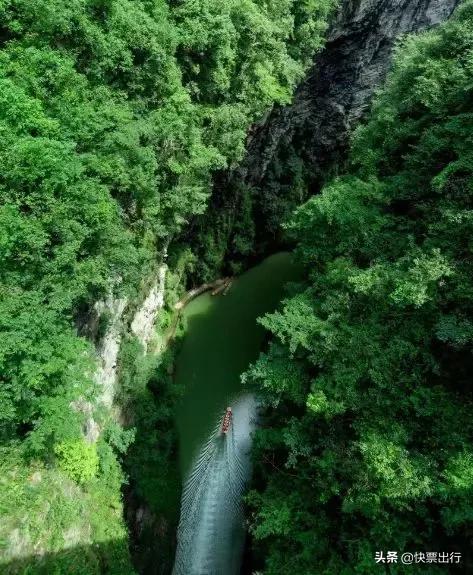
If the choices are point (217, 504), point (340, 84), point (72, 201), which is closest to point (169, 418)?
point (217, 504)

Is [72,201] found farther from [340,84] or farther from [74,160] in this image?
[340,84]

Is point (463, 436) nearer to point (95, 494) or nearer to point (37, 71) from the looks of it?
point (95, 494)

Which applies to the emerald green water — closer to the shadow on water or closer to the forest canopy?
the shadow on water

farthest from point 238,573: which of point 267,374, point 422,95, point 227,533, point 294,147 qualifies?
point 294,147

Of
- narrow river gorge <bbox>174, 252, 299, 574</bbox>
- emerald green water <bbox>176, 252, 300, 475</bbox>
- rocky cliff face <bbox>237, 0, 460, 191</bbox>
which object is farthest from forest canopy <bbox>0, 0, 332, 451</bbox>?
rocky cliff face <bbox>237, 0, 460, 191</bbox>

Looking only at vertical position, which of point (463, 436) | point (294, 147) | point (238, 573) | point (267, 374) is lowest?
point (238, 573)
